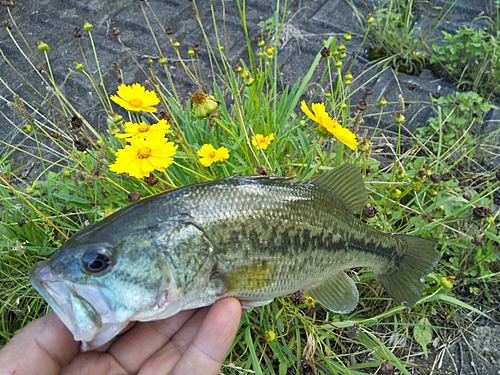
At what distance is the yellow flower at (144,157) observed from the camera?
2082 mm

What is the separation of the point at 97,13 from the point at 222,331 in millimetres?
3913

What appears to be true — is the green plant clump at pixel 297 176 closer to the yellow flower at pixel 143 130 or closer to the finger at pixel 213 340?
the yellow flower at pixel 143 130

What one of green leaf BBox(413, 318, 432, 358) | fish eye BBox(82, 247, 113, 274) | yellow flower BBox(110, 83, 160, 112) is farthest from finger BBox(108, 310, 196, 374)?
green leaf BBox(413, 318, 432, 358)

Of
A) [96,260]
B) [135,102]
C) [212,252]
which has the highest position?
[135,102]

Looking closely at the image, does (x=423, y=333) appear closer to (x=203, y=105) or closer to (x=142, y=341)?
(x=142, y=341)

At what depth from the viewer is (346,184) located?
88.6 inches

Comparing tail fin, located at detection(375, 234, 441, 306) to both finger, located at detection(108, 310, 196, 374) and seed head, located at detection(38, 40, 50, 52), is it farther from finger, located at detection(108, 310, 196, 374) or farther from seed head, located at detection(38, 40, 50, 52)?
seed head, located at detection(38, 40, 50, 52)

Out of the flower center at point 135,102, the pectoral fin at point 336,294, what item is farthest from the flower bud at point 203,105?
the pectoral fin at point 336,294

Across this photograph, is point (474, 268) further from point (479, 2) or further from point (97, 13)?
point (97, 13)

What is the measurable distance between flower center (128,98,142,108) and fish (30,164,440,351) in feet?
2.05

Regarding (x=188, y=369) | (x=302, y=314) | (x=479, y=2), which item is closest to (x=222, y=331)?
(x=188, y=369)

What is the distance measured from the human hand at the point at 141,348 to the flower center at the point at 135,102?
3.21 ft

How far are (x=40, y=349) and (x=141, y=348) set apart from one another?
403mm

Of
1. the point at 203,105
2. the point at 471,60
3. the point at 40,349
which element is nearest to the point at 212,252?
the point at 203,105
